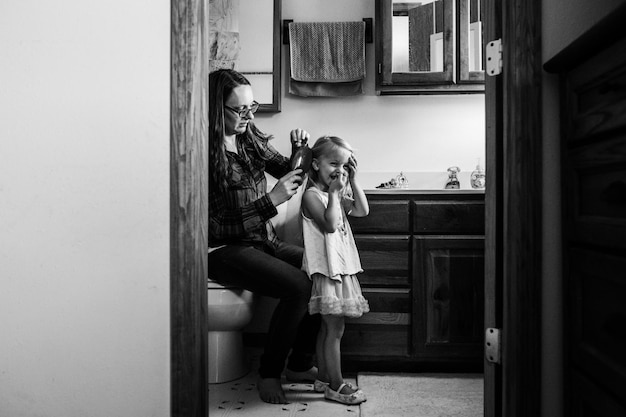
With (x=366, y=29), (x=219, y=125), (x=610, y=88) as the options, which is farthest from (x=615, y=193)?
(x=366, y=29)

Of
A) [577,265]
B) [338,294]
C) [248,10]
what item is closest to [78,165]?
[338,294]

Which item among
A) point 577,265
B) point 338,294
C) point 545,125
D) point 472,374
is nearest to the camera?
point 577,265

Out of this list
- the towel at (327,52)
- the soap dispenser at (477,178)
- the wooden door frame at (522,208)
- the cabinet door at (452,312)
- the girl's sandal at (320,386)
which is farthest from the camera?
the towel at (327,52)

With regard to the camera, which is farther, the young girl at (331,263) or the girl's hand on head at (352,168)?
the girl's hand on head at (352,168)

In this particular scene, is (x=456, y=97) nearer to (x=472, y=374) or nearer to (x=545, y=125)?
(x=472, y=374)

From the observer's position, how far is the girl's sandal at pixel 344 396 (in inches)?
73.5

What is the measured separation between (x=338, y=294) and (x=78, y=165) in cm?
99

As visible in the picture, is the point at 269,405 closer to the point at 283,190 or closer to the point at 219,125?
the point at 283,190

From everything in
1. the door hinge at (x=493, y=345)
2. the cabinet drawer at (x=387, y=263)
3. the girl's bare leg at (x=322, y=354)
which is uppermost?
the cabinet drawer at (x=387, y=263)

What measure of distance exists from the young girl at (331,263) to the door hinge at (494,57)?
31.6 inches

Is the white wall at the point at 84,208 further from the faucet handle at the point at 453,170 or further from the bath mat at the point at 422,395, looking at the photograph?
the faucet handle at the point at 453,170

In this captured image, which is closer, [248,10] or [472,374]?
[472,374]

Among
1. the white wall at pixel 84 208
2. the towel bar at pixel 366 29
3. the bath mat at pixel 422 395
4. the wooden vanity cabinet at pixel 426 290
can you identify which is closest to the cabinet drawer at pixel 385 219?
the wooden vanity cabinet at pixel 426 290

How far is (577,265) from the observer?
3.58ft
